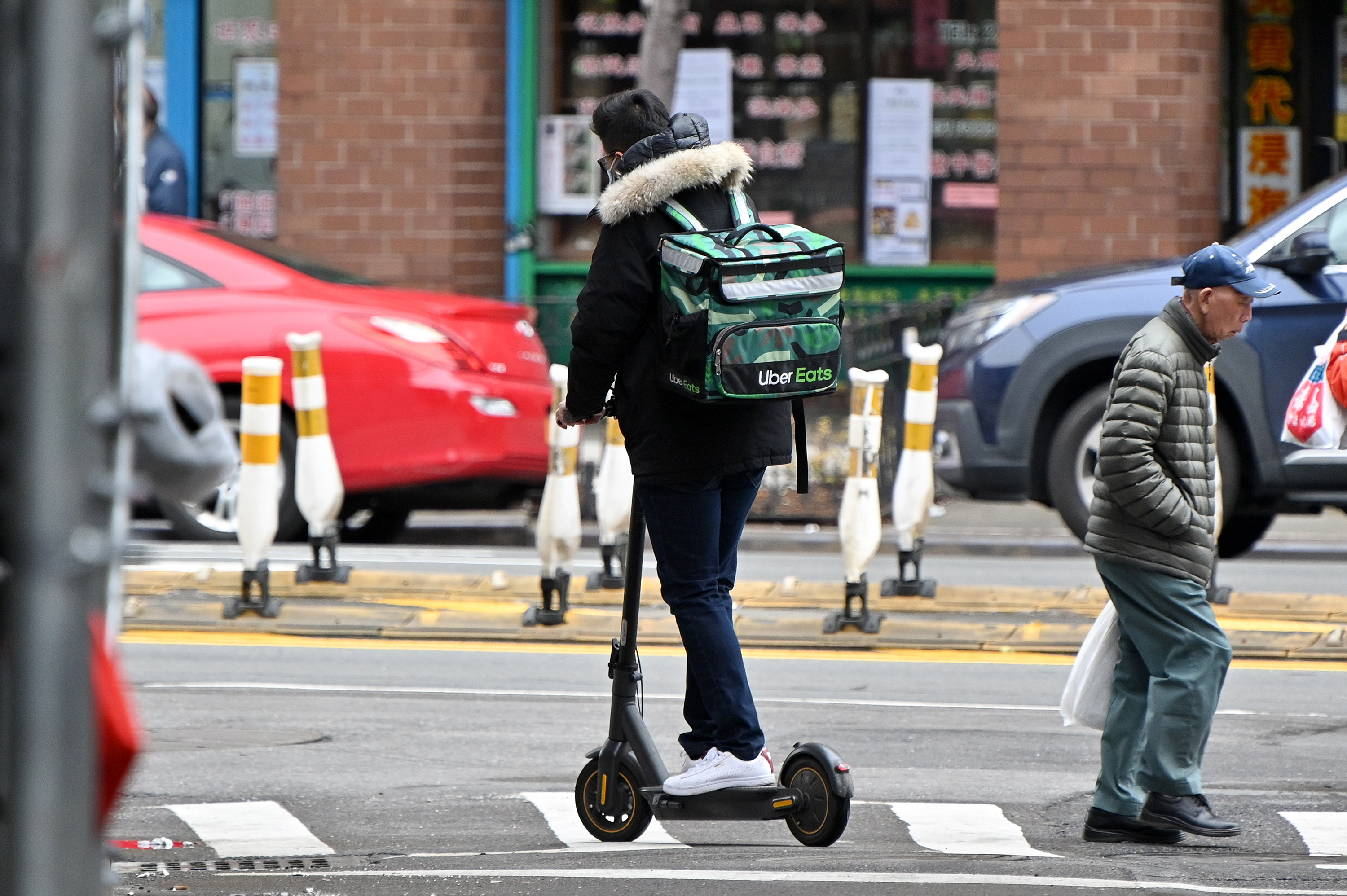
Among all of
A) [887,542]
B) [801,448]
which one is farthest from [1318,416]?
[887,542]

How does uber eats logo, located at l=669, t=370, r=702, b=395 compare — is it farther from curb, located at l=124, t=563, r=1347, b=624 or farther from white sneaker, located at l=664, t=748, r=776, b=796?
curb, located at l=124, t=563, r=1347, b=624

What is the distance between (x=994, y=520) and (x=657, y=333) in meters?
8.78

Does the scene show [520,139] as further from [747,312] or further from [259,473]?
[747,312]

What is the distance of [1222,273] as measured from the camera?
5.30 meters

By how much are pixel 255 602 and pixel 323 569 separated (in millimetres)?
619

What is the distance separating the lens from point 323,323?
10.6 meters

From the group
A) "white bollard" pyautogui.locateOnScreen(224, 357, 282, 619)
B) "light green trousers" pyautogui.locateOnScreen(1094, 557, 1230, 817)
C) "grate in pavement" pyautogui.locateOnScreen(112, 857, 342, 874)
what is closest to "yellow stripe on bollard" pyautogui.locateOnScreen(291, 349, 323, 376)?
"white bollard" pyautogui.locateOnScreen(224, 357, 282, 619)

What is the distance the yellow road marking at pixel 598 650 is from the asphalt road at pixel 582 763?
0.03 metres

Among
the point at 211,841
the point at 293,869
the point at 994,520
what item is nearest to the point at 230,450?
the point at 293,869

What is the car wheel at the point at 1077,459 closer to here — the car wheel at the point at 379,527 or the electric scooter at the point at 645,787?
the car wheel at the point at 379,527

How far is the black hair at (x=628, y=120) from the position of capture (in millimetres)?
4914

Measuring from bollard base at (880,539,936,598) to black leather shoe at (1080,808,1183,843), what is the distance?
3.86 metres

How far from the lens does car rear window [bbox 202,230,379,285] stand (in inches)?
442

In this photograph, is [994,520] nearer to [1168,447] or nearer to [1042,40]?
[1042,40]
